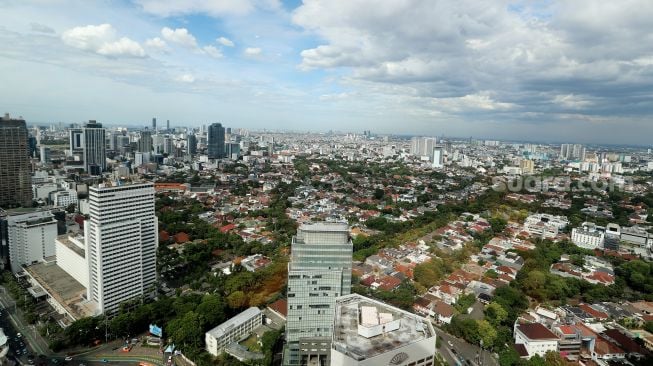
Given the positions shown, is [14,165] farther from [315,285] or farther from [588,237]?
[588,237]

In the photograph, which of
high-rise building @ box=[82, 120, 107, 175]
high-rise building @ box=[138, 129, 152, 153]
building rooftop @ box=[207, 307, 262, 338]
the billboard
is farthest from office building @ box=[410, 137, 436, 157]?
the billboard

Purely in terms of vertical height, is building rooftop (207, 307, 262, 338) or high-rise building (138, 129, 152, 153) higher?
high-rise building (138, 129, 152, 153)

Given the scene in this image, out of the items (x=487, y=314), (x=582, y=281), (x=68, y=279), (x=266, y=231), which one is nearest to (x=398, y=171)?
(x=266, y=231)

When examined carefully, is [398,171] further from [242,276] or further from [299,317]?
[299,317]

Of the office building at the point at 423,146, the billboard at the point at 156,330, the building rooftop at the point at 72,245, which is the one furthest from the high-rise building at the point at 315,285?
the office building at the point at 423,146

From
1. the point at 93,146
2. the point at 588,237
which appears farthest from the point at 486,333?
the point at 93,146

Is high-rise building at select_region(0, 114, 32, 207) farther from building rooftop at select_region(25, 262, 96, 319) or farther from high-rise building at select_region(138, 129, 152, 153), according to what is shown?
high-rise building at select_region(138, 129, 152, 153)
